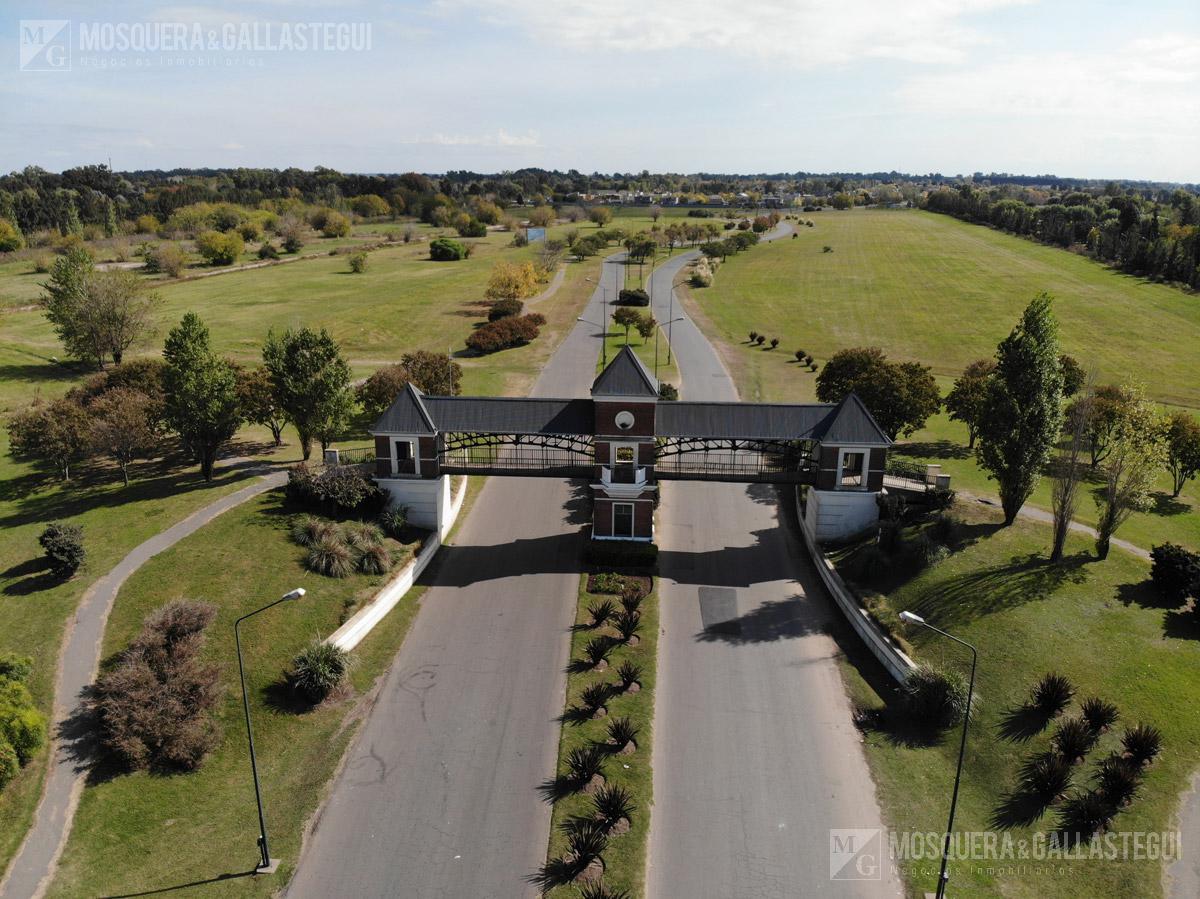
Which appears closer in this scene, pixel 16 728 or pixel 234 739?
pixel 16 728

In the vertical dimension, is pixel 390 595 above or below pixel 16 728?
below

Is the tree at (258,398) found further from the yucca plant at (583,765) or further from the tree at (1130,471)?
the tree at (1130,471)

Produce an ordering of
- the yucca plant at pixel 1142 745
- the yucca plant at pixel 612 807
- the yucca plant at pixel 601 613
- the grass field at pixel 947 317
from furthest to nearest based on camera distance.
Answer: the grass field at pixel 947 317 → the yucca plant at pixel 601 613 → the yucca plant at pixel 1142 745 → the yucca plant at pixel 612 807

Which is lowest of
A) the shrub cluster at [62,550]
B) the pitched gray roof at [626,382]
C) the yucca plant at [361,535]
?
the yucca plant at [361,535]

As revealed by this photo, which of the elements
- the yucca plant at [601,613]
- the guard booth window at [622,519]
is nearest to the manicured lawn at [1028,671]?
the yucca plant at [601,613]

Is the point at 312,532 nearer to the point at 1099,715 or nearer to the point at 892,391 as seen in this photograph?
the point at 1099,715

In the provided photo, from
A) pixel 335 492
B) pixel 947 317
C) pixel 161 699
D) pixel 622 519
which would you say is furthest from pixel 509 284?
pixel 161 699
